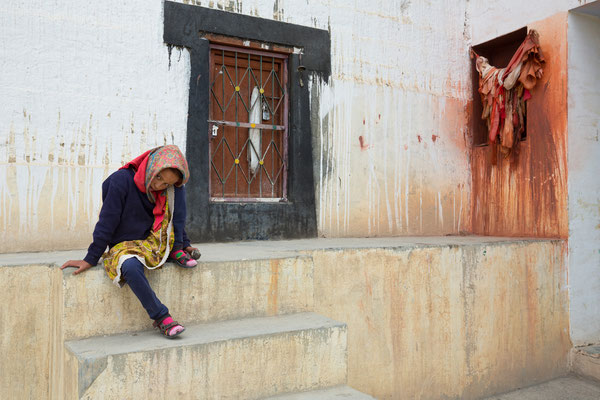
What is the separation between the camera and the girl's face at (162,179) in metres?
2.78

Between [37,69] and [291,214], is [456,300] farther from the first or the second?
→ [37,69]

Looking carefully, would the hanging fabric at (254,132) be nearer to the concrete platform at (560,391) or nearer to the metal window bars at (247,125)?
the metal window bars at (247,125)

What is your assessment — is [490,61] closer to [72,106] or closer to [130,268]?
[72,106]

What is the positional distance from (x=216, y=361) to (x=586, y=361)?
373cm

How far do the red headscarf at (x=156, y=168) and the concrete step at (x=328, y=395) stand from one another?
118cm

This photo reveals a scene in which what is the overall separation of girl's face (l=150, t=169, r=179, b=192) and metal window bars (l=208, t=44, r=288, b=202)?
5.23ft

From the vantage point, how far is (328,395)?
8.97ft

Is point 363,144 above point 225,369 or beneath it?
above

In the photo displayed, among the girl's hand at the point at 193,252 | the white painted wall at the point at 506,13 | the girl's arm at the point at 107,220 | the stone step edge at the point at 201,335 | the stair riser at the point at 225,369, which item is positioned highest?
the white painted wall at the point at 506,13

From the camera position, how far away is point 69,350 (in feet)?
7.98

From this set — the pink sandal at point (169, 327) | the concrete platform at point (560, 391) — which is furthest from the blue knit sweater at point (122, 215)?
the concrete platform at point (560, 391)

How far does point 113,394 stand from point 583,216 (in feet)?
14.3

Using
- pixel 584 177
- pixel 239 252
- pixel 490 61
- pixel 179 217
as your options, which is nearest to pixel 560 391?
pixel 584 177

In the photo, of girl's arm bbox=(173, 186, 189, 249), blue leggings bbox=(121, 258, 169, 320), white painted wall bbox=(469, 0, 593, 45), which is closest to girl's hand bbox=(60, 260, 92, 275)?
blue leggings bbox=(121, 258, 169, 320)
